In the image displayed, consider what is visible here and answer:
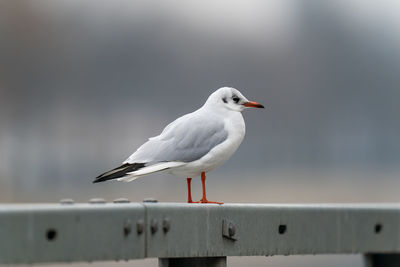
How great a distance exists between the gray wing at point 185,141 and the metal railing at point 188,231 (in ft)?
1.89

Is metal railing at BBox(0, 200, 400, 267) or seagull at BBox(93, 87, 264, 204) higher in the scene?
seagull at BBox(93, 87, 264, 204)

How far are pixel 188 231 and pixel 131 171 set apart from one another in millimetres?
617

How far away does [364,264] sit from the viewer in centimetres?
462

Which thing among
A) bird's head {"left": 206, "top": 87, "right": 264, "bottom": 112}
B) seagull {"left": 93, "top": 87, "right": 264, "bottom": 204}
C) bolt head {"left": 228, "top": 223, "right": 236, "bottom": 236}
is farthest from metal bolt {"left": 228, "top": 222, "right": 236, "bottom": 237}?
bird's head {"left": 206, "top": 87, "right": 264, "bottom": 112}

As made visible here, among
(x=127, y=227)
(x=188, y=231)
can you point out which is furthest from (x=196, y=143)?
(x=127, y=227)

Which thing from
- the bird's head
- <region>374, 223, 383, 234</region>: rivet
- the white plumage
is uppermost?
the bird's head

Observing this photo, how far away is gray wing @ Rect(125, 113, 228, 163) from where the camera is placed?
4.01 metres

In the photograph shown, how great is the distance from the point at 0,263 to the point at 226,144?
170 centimetres

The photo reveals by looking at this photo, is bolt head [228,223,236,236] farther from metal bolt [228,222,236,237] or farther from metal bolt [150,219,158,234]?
metal bolt [150,219,158,234]

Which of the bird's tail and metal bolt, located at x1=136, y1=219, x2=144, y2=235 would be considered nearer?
metal bolt, located at x1=136, y1=219, x2=144, y2=235

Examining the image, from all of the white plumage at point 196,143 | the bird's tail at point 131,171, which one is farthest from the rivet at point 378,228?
the bird's tail at point 131,171

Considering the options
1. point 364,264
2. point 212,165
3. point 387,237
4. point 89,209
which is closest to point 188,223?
point 89,209

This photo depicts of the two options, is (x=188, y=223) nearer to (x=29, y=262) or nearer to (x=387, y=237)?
(x=29, y=262)

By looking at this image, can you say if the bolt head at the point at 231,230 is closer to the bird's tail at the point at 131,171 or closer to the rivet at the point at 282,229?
the rivet at the point at 282,229
